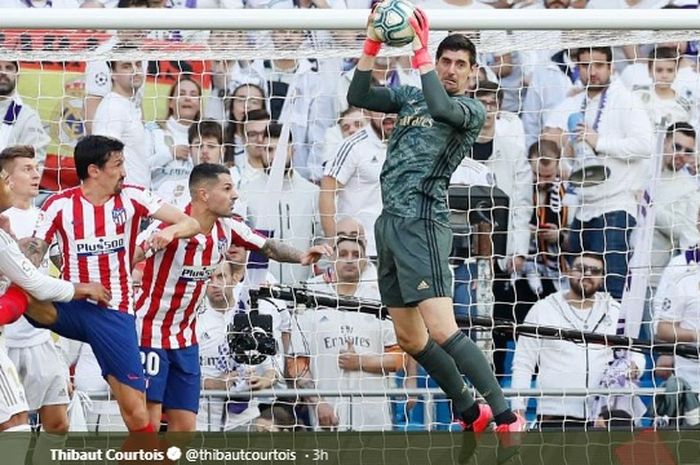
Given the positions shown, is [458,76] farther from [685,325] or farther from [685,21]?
[685,325]

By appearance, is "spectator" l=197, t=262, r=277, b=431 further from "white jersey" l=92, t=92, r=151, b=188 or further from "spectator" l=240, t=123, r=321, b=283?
"white jersey" l=92, t=92, r=151, b=188

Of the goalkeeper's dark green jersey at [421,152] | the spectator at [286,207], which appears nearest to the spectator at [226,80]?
the spectator at [286,207]

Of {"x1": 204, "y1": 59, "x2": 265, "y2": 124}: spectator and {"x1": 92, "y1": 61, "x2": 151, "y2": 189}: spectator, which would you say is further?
{"x1": 204, "y1": 59, "x2": 265, "y2": 124}: spectator

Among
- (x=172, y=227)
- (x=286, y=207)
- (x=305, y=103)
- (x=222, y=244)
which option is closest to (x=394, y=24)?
(x=172, y=227)

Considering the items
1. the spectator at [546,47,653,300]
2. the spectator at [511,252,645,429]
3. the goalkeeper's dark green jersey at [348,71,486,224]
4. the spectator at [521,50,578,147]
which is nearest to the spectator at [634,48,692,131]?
the spectator at [546,47,653,300]

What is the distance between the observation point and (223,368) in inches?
378

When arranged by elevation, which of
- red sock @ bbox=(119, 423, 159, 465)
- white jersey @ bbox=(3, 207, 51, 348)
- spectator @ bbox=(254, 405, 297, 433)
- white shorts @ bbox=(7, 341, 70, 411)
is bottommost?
spectator @ bbox=(254, 405, 297, 433)

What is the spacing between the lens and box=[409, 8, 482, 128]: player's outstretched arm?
→ 23.8ft

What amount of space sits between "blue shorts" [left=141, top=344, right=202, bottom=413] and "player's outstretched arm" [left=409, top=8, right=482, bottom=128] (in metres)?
2.12

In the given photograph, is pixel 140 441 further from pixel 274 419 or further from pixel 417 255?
pixel 417 255

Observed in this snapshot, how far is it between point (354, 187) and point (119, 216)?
185 cm

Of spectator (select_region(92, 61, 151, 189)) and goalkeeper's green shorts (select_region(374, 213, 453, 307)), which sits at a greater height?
spectator (select_region(92, 61, 151, 189))

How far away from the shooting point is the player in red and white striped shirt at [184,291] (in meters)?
8.52

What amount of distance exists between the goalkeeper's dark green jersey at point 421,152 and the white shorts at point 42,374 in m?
2.51
